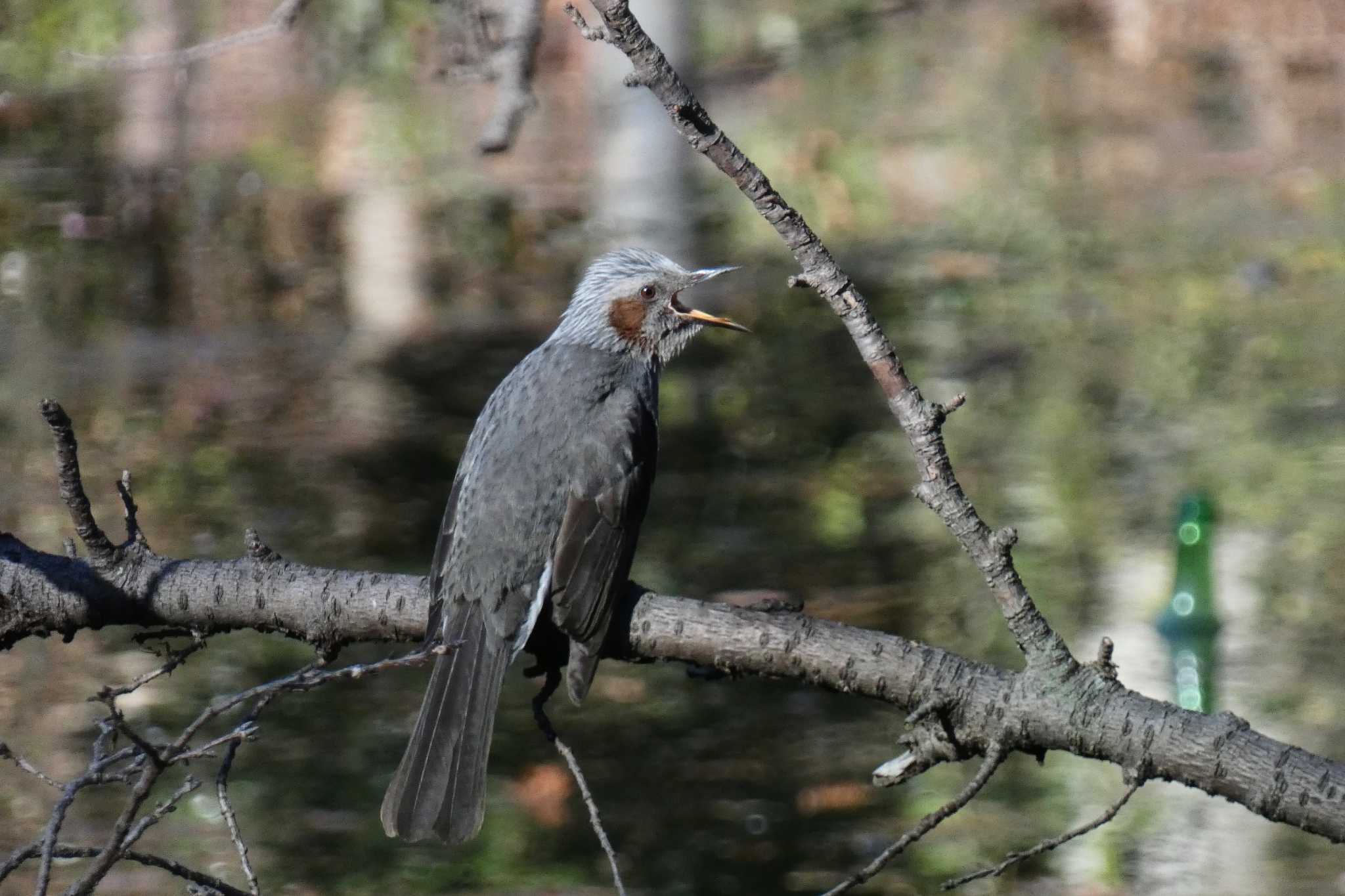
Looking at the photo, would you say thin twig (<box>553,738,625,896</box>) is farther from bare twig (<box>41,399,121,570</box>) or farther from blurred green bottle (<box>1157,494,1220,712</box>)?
blurred green bottle (<box>1157,494,1220,712</box>)

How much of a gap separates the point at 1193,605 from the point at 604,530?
143 inches

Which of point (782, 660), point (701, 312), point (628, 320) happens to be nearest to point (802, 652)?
point (782, 660)

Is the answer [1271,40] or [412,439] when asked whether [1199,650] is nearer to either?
[412,439]

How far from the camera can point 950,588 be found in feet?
25.4

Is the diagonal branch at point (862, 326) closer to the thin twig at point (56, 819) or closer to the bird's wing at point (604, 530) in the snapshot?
the bird's wing at point (604, 530)

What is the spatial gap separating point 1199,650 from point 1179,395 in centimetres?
353

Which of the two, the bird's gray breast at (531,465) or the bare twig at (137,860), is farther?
the bird's gray breast at (531,465)

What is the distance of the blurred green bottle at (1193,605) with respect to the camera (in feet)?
22.7

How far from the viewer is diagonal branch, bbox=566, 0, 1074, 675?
9.75ft

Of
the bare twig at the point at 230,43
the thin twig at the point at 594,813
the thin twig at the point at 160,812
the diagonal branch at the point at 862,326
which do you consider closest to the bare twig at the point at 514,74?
the bare twig at the point at 230,43

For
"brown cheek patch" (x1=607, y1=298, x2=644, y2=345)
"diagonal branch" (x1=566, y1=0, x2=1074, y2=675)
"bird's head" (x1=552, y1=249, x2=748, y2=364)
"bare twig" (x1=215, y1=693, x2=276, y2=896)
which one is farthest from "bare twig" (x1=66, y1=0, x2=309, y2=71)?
"bare twig" (x1=215, y1=693, x2=276, y2=896)

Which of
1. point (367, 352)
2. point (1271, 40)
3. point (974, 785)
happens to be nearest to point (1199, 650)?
point (974, 785)

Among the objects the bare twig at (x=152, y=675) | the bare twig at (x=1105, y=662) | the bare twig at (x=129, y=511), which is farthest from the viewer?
the bare twig at (x=129, y=511)

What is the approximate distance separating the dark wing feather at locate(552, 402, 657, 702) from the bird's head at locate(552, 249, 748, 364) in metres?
0.36
